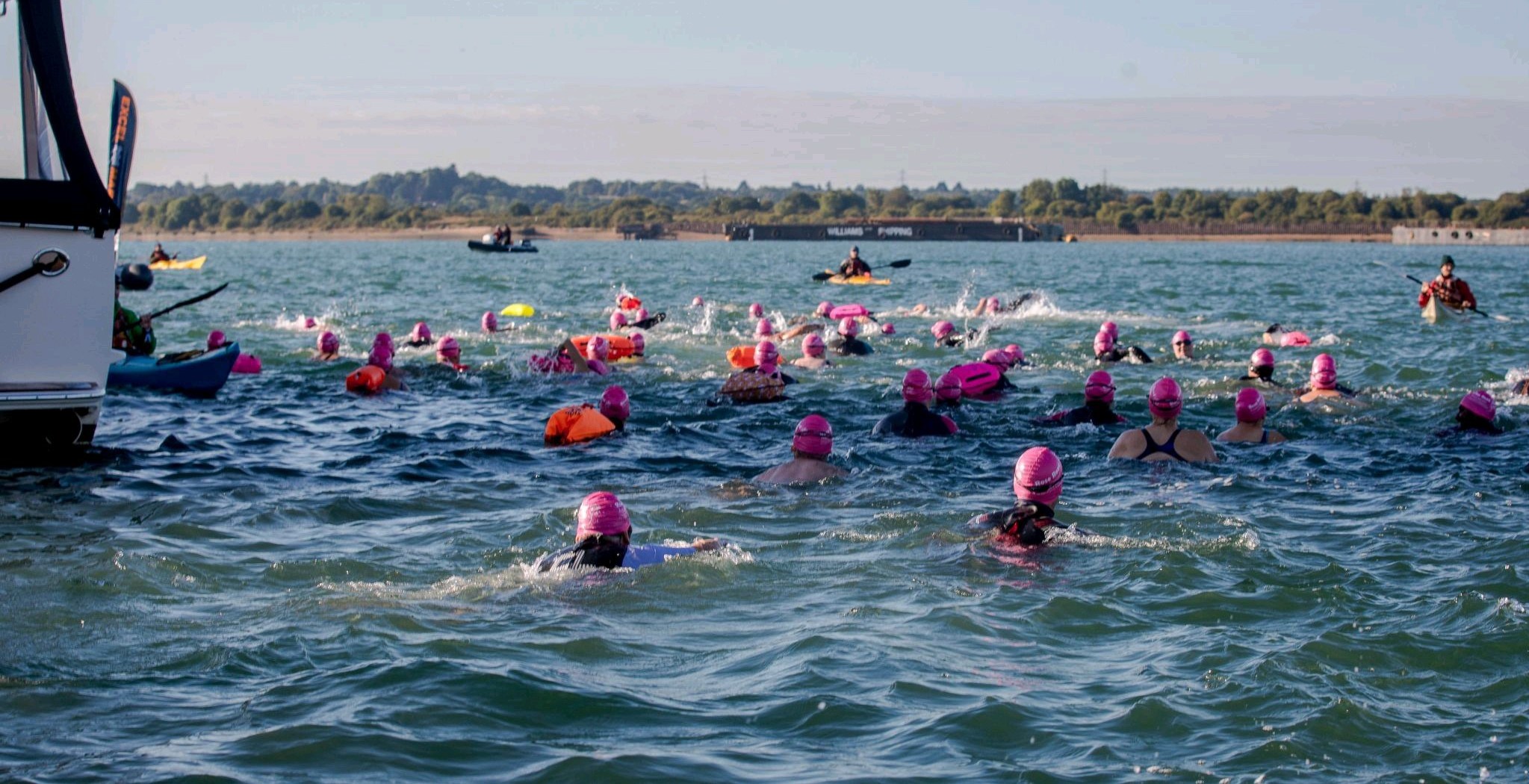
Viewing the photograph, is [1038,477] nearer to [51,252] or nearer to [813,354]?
[51,252]

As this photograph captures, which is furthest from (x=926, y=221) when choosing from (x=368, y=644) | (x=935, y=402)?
(x=368, y=644)

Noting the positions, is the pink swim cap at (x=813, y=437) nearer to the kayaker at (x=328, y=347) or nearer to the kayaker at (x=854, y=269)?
the kayaker at (x=328, y=347)

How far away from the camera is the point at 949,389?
16000 millimetres

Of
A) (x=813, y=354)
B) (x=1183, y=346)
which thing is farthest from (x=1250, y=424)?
(x=1183, y=346)

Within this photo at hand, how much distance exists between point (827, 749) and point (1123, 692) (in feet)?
5.28

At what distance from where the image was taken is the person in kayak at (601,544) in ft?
28.9

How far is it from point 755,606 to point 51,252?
19.9ft

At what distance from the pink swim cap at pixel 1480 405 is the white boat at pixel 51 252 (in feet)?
39.5

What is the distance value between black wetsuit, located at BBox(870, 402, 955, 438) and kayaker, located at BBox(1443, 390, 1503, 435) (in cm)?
486

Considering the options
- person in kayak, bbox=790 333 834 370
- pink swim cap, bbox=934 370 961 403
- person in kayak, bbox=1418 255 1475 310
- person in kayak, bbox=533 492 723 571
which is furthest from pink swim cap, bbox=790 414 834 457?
person in kayak, bbox=1418 255 1475 310

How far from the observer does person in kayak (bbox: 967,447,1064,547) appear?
9602 millimetres

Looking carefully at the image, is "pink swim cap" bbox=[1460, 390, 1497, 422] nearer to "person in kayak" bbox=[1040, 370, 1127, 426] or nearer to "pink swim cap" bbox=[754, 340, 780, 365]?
"person in kayak" bbox=[1040, 370, 1127, 426]

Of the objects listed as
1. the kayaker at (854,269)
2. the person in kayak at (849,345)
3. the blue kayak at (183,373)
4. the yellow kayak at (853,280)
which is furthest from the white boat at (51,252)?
the yellow kayak at (853,280)

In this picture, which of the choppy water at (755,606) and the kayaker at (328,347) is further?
the kayaker at (328,347)
